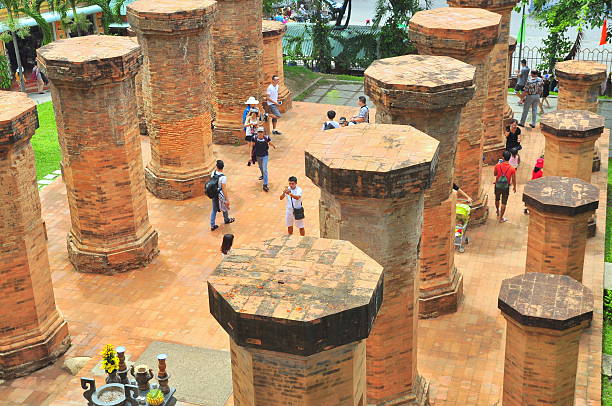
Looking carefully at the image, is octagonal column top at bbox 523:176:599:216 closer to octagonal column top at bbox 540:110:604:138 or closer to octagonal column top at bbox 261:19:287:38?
octagonal column top at bbox 540:110:604:138

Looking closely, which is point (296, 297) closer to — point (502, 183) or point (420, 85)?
point (420, 85)

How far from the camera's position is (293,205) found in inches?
576

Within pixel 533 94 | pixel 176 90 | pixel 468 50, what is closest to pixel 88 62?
pixel 176 90

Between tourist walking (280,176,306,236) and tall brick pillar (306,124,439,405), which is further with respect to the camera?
tourist walking (280,176,306,236)

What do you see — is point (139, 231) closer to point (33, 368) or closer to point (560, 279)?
point (33, 368)

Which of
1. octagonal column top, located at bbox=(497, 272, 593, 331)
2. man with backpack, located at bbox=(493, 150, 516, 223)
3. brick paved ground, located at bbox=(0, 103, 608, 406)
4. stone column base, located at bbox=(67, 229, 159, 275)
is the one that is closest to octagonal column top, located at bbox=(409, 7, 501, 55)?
man with backpack, located at bbox=(493, 150, 516, 223)

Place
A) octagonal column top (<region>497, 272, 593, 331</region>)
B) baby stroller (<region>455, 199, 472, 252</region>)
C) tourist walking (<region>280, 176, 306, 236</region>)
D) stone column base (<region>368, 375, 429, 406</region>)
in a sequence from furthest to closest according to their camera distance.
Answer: baby stroller (<region>455, 199, 472, 252</region>), tourist walking (<region>280, 176, 306, 236</region>), stone column base (<region>368, 375, 429, 406</region>), octagonal column top (<region>497, 272, 593, 331</region>)

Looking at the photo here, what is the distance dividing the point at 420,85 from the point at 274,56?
38.4 feet

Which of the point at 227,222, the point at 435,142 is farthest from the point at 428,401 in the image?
the point at 227,222

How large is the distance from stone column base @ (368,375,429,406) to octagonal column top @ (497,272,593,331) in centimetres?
155

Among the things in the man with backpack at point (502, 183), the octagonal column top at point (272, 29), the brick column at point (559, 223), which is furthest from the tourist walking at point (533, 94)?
the brick column at point (559, 223)

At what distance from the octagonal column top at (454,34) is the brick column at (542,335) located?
4.86m

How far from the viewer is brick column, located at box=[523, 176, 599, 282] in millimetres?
12055

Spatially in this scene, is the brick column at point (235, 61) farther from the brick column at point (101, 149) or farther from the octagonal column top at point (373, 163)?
the octagonal column top at point (373, 163)
